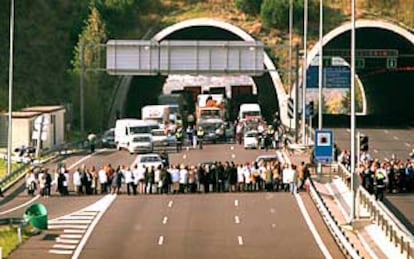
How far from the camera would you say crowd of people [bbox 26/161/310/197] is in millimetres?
46594

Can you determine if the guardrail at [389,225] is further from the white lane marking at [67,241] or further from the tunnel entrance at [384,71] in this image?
the tunnel entrance at [384,71]

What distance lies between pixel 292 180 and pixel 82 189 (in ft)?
26.6

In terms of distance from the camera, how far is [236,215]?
4122 centimetres

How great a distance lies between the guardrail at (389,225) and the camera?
93.4 ft

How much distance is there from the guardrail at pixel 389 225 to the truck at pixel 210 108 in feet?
146

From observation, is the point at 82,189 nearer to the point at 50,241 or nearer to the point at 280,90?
the point at 50,241

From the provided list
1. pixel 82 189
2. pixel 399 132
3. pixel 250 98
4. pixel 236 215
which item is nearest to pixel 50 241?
pixel 236 215

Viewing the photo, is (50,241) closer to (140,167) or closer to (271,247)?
(271,247)

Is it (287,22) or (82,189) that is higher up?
(287,22)

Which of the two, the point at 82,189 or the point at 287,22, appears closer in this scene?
the point at 82,189

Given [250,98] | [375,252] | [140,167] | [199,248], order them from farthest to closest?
[250,98], [140,167], [199,248], [375,252]

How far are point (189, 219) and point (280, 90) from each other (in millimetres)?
53438

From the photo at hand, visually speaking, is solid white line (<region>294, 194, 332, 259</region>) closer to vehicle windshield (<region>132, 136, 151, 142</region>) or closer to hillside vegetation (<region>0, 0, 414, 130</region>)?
vehicle windshield (<region>132, 136, 151, 142</region>)

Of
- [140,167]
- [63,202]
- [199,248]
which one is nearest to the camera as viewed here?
[199,248]
